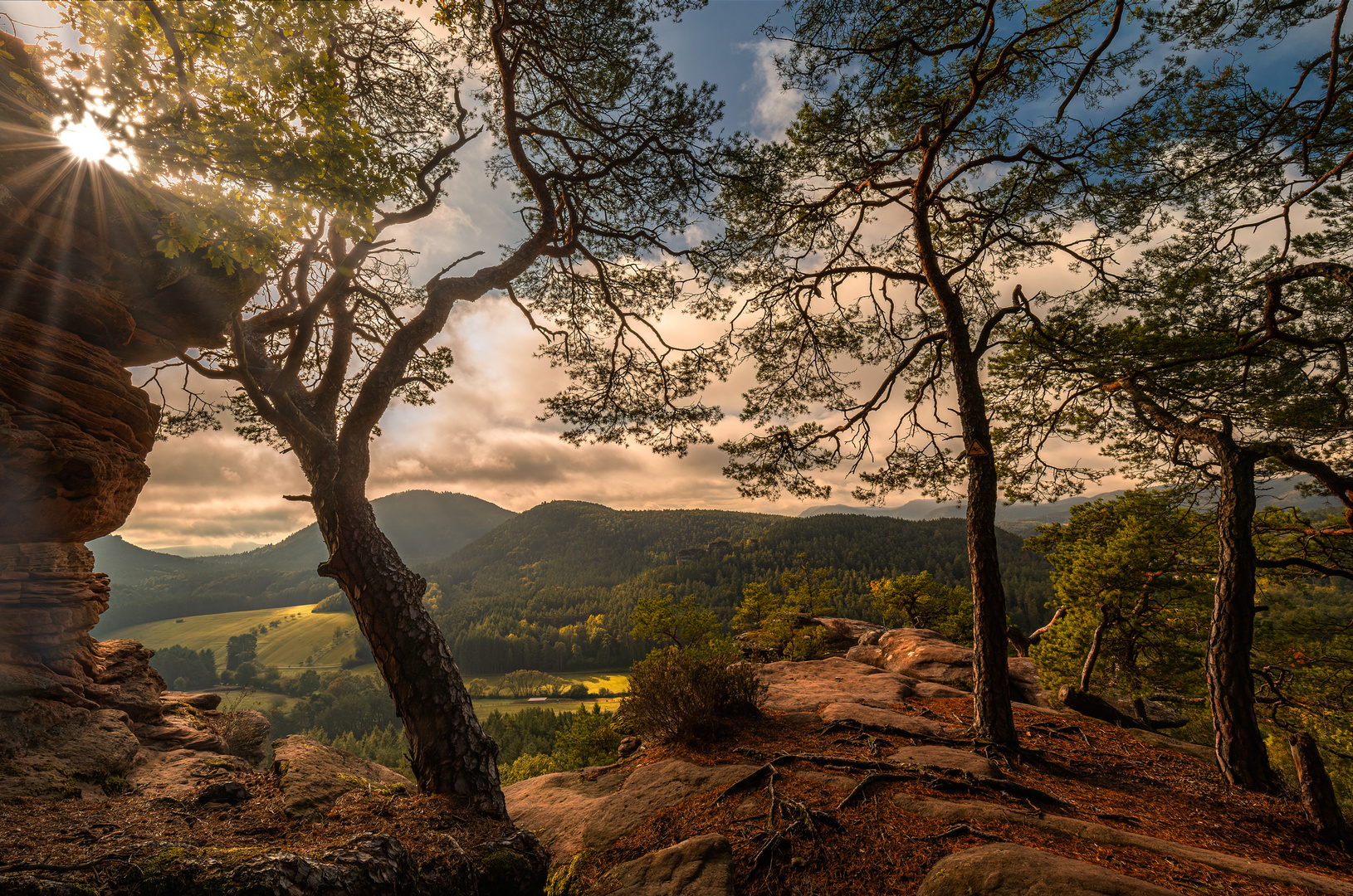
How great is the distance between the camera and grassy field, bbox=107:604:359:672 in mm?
132250

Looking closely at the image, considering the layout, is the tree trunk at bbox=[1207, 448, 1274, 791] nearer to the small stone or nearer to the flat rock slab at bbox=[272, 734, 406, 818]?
the flat rock slab at bbox=[272, 734, 406, 818]

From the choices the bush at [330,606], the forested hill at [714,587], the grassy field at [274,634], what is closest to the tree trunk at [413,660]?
the forested hill at [714,587]

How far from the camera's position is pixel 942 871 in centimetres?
297

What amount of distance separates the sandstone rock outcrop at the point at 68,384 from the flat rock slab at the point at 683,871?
5.72m

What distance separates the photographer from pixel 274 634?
15525cm

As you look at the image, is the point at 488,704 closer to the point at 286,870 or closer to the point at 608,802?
the point at 608,802

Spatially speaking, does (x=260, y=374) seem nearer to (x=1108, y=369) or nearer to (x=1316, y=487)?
(x=1108, y=369)

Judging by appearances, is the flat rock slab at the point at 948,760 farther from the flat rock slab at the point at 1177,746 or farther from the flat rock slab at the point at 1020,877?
the flat rock slab at the point at 1177,746

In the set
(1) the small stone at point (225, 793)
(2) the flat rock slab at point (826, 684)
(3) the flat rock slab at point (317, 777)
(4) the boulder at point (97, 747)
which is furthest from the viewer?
(2) the flat rock slab at point (826, 684)

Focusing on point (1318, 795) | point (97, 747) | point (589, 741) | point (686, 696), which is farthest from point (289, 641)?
point (1318, 795)

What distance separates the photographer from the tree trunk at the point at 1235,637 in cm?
554

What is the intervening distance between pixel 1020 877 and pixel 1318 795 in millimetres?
4516

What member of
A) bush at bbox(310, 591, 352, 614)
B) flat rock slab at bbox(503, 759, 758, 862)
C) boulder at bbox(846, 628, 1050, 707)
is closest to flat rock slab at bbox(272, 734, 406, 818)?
flat rock slab at bbox(503, 759, 758, 862)

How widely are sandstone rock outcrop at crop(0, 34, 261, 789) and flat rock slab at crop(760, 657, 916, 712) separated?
8.76 meters
